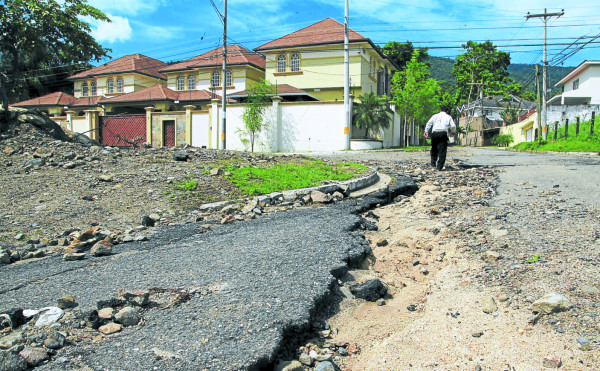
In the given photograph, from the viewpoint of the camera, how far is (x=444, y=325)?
107 inches

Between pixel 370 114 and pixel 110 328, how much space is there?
942 inches

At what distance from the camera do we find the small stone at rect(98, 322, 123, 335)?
2376 mm

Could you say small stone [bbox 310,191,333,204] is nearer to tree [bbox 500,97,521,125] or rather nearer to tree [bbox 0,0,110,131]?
tree [bbox 0,0,110,131]

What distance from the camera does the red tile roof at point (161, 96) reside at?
2988cm

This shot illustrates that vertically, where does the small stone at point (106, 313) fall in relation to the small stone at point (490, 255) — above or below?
below

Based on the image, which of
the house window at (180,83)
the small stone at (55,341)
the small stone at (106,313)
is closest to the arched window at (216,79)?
the house window at (180,83)

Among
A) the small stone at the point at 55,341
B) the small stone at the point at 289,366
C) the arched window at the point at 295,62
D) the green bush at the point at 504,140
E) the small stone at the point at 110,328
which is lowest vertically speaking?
the small stone at the point at 289,366

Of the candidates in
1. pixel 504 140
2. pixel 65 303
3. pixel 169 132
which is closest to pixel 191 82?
pixel 169 132

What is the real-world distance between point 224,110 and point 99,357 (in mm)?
20744

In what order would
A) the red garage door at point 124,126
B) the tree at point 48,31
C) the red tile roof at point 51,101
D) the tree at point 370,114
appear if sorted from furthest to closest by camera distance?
the red tile roof at point 51,101 → the tree at point 370,114 → the red garage door at point 124,126 → the tree at point 48,31

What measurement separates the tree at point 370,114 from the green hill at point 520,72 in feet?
13.7

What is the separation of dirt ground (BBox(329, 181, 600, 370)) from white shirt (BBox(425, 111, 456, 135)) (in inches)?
220

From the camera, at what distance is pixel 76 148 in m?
9.22

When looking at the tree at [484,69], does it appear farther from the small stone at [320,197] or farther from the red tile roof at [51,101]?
the small stone at [320,197]
